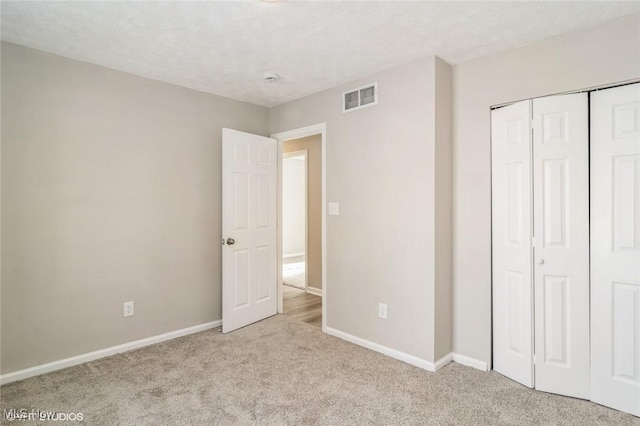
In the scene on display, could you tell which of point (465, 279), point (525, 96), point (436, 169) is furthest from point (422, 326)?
point (525, 96)

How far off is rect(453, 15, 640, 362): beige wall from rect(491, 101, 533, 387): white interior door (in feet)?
0.21

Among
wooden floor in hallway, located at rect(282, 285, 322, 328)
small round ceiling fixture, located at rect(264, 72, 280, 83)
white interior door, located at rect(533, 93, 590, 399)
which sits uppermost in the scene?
small round ceiling fixture, located at rect(264, 72, 280, 83)

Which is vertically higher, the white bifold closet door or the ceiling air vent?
the ceiling air vent

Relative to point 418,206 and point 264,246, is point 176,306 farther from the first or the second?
point 418,206

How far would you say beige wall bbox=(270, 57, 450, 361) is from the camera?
281cm

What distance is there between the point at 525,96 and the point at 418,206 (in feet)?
3.63

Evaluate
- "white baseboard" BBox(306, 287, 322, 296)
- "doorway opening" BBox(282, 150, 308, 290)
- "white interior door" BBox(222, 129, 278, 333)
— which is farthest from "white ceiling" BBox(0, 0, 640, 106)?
"doorway opening" BBox(282, 150, 308, 290)

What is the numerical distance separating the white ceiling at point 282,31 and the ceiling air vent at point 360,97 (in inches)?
6.6

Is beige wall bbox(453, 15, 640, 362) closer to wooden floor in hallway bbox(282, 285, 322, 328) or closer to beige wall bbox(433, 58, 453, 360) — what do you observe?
beige wall bbox(433, 58, 453, 360)

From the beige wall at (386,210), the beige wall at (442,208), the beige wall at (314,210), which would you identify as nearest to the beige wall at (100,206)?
the beige wall at (386,210)

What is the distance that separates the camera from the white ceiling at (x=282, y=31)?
208cm

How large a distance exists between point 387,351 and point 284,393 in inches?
41.3

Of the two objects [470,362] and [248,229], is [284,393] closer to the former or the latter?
[470,362]

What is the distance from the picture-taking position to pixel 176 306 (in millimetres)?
3465
